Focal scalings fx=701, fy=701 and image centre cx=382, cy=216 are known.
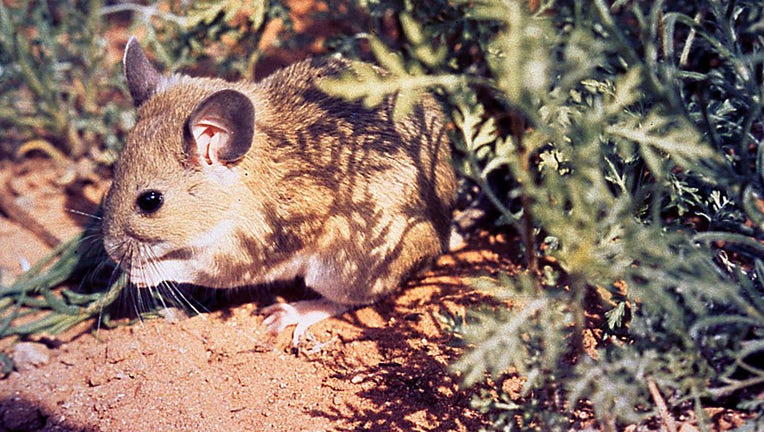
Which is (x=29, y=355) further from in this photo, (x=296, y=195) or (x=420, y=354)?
(x=420, y=354)

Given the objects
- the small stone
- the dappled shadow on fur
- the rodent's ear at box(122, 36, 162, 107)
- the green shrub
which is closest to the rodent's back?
the dappled shadow on fur

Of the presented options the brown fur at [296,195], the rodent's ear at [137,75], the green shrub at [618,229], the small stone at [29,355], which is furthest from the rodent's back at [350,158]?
the small stone at [29,355]

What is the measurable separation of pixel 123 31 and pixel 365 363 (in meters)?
5.76

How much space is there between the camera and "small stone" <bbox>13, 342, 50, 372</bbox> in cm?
446

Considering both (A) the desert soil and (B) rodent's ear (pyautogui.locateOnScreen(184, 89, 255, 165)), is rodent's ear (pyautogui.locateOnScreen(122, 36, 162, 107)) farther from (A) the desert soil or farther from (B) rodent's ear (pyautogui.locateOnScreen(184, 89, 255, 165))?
(A) the desert soil

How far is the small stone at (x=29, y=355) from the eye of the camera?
446 cm

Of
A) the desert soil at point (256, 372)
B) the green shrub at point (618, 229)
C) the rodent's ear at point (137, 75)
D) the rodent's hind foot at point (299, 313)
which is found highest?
the rodent's ear at point (137, 75)

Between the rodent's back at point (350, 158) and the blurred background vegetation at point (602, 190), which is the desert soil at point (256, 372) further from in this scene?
the rodent's back at point (350, 158)

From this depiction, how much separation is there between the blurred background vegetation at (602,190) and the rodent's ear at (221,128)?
83cm

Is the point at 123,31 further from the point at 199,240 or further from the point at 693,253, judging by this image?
the point at 693,253

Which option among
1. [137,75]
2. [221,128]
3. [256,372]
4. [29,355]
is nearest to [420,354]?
[256,372]

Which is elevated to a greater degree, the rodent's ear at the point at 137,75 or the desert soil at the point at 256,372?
the rodent's ear at the point at 137,75

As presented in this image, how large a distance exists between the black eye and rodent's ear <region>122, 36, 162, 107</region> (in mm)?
769

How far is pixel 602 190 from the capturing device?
2342 millimetres
